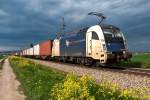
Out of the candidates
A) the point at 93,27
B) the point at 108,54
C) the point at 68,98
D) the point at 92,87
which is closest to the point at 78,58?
the point at 93,27

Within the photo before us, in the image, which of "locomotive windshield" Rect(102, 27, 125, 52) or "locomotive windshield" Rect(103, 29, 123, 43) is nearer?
"locomotive windshield" Rect(102, 27, 125, 52)

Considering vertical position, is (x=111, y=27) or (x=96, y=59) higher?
(x=111, y=27)

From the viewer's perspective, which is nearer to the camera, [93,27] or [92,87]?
[92,87]

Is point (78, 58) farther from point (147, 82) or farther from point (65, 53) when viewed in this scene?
point (147, 82)

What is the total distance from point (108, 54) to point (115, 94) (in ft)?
62.4

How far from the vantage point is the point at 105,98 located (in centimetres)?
987

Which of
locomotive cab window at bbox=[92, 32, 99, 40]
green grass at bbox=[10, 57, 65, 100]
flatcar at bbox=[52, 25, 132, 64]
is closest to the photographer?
green grass at bbox=[10, 57, 65, 100]

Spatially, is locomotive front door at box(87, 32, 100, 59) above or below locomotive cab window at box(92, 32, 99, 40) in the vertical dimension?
below

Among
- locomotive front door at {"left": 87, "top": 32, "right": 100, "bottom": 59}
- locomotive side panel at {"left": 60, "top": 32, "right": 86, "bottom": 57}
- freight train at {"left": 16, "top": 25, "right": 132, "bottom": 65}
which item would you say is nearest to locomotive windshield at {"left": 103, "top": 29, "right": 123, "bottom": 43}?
freight train at {"left": 16, "top": 25, "right": 132, "bottom": 65}

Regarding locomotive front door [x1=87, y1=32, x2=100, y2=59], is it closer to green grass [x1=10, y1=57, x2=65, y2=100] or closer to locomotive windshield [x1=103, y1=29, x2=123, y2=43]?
locomotive windshield [x1=103, y1=29, x2=123, y2=43]

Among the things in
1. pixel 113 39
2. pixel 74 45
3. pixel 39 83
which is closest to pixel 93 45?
pixel 113 39

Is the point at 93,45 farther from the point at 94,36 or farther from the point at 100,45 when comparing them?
the point at 100,45

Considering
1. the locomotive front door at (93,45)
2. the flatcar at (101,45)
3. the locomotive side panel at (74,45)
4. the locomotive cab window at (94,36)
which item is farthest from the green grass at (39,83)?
the locomotive side panel at (74,45)

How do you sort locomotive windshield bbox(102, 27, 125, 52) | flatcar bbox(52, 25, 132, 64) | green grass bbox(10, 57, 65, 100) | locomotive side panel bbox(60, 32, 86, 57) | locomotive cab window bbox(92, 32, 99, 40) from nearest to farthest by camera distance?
green grass bbox(10, 57, 65, 100)
flatcar bbox(52, 25, 132, 64)
locomotive windshield bbox(102, 27, 125, 52)
locomotive cab window bbox(92, 32, 99, 40)
locomotive side panel bbox(60, 32, 86, 57)
